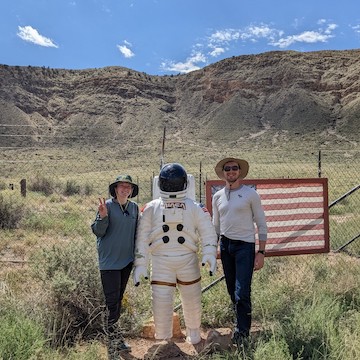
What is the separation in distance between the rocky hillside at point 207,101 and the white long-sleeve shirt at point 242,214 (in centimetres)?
6127

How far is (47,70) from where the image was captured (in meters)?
93.1

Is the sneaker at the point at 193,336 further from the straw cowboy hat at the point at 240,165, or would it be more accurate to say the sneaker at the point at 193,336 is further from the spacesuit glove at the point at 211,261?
the straw cowboy hat at the point at 240,165

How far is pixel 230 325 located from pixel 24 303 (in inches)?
89.0

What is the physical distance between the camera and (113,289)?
3.96 meters

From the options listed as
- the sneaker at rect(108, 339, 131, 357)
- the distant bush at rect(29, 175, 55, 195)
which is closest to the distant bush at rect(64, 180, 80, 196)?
the distant bush at rect(29, 175, 55, 195)

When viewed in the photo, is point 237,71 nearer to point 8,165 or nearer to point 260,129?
point 260,129

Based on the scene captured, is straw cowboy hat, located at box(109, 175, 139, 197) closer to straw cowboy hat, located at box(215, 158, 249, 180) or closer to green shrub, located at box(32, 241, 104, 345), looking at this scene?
straw cowboy hat, located at box(215, 158, 249, 180)

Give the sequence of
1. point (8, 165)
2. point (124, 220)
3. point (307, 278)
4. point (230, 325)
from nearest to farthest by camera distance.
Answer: point (124, 220) → point (230, 325) → point (307, 278) → point (8, 165)

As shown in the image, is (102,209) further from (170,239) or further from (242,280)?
(242,280)

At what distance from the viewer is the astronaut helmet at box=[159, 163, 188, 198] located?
393cm

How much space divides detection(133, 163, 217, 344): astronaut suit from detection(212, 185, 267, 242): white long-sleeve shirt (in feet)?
0.68

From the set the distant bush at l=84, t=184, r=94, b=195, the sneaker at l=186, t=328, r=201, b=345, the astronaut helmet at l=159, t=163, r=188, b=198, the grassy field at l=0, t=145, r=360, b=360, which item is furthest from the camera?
the distant bush at l=84, t=184, r=94, b=195

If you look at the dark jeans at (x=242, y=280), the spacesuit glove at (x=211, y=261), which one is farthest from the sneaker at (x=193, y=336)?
the spacesuit glove at (x=211, y=261)

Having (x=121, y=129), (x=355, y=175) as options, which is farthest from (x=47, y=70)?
Result: (x=355, y=175)
